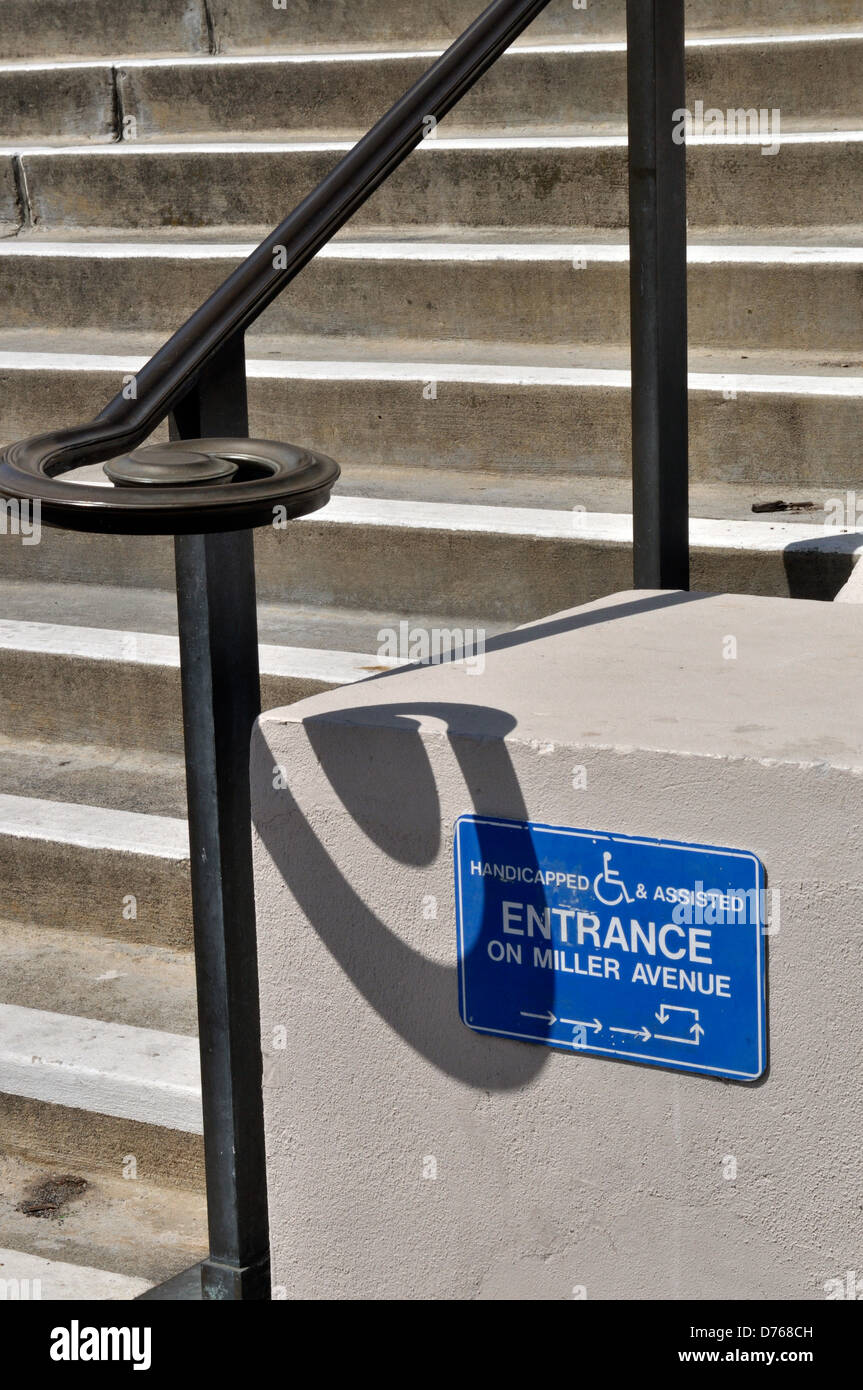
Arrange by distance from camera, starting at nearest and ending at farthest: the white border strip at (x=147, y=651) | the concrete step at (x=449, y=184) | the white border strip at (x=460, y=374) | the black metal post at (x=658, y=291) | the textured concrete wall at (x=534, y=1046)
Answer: the textured concrete wall at (x=534, y=1046)
the black metal post at (x=658, y=291)
the white border strip at (x=147, y=651)
the white border strip at (x=460, y=374)
the concrete step at (x=449, y=184)

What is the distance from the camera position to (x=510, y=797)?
67.1 inches

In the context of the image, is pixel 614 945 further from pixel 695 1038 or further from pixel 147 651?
pixel 147 651

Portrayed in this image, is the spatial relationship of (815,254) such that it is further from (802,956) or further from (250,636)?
(802,956)

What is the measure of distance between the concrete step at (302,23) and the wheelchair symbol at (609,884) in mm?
2905

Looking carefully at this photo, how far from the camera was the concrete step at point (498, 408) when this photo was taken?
3.01 m

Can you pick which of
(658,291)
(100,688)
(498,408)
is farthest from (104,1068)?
(498,408)

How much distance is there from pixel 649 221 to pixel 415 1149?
4.28 feet

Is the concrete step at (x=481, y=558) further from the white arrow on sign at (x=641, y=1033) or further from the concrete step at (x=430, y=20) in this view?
the concrete step at (x=430, y=20)

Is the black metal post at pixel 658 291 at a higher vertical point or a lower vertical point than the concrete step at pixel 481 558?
higher

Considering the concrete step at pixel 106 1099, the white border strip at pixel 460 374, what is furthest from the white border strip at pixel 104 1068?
the white border strip at pixel 460 374

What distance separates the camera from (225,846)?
197 centimetres

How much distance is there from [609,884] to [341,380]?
194 cm

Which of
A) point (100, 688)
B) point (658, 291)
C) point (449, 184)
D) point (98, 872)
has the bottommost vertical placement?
point (98, 872)
